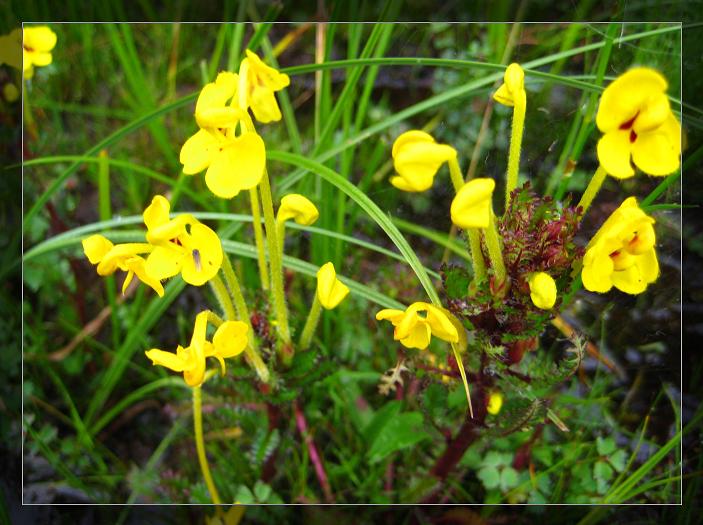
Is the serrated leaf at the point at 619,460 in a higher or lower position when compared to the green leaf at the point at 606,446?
lower

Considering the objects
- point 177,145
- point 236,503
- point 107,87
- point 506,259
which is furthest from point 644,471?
point 107,87

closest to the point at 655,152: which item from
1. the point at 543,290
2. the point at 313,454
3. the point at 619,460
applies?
the point at 543,290

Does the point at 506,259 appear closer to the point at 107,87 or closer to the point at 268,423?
the point at 268,423

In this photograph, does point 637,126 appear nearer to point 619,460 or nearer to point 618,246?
point 618,246

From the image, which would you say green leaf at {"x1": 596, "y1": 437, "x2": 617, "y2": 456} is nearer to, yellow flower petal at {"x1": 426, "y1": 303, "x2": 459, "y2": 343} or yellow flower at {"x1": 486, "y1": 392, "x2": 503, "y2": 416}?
yellow flower at {"x1": 486, "y1": 392, "x2": 503, "y2": 416}

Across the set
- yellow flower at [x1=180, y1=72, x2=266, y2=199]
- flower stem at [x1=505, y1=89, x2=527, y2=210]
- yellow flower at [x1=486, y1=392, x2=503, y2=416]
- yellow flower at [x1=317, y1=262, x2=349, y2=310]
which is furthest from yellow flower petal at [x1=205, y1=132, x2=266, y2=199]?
yellow flower at [x1=486, y1=392, x2=503, y2=416]

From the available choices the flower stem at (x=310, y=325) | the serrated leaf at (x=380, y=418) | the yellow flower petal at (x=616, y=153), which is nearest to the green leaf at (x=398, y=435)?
the serrated leaf at (x=380, y=418)

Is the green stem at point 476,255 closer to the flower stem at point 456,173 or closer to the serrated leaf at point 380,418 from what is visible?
the flower stem at point 456,173
